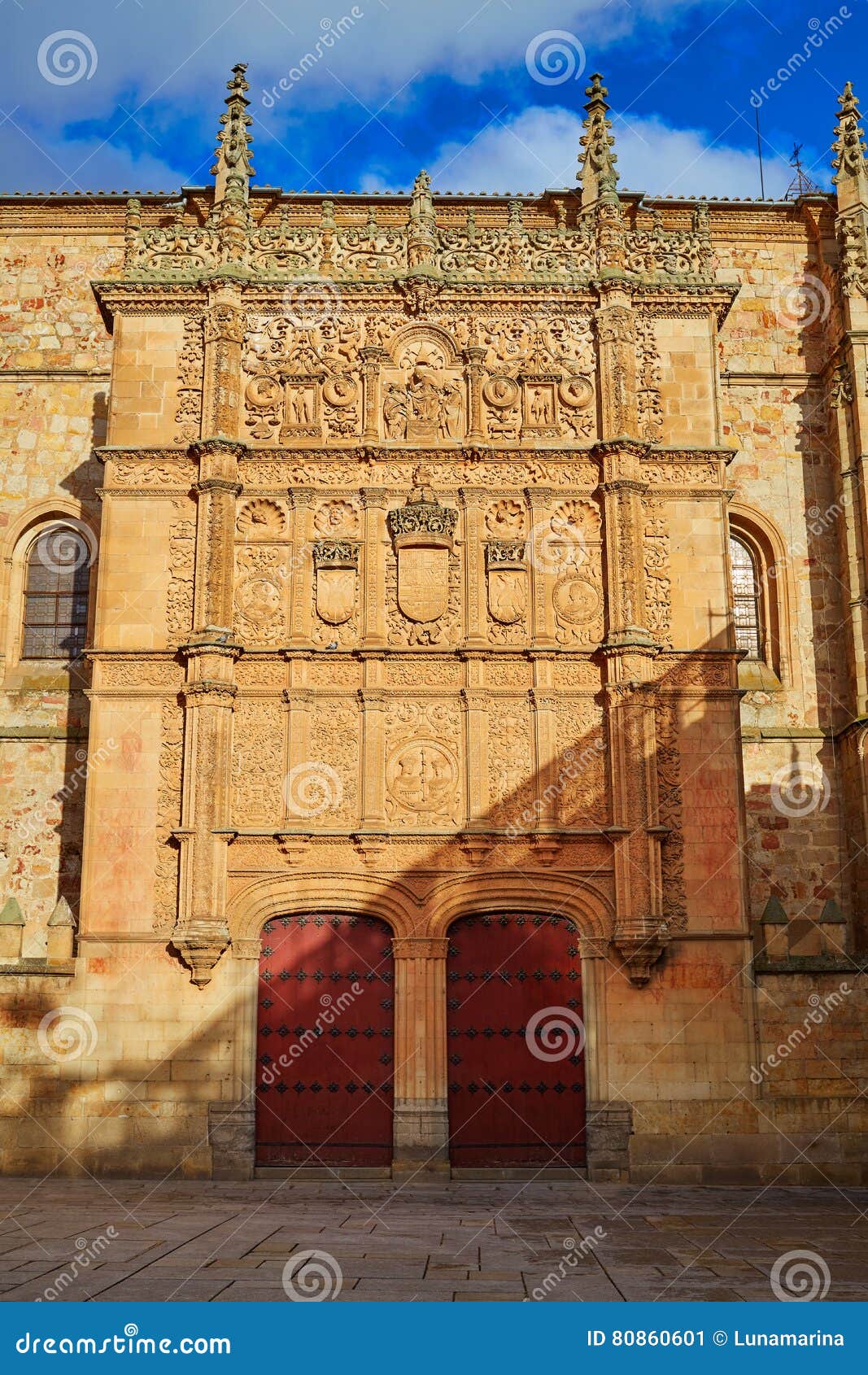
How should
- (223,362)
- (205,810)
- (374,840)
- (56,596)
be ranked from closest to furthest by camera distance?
(205,810), (374,840), (223,362), (56,596)

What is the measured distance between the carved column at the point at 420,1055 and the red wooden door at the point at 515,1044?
271 millimetres

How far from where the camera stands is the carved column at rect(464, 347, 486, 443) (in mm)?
21359

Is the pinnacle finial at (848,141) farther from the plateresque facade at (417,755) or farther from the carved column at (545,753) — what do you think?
the carved column at (545,753)

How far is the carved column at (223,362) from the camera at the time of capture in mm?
21141

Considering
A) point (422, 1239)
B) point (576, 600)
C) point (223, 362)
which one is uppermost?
point (223, 362)

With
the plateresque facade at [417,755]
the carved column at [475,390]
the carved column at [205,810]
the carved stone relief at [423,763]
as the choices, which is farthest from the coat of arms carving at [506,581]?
the carved column at [205,810]

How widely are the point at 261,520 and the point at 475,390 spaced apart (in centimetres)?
390

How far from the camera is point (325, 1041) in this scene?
1941 cm

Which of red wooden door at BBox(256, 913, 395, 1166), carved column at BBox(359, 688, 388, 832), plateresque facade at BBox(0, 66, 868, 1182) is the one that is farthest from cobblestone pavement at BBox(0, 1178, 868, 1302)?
carved column at BBox(359, 688, 388, 832)

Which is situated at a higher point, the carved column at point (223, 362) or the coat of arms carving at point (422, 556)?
the carved column at point (223, 362)

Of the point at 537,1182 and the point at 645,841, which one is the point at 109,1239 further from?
the point at 645,841

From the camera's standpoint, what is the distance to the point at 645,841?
1966 cm

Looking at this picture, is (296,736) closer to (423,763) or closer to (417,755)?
(417,755)

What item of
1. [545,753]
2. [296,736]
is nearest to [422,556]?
[296,736]
